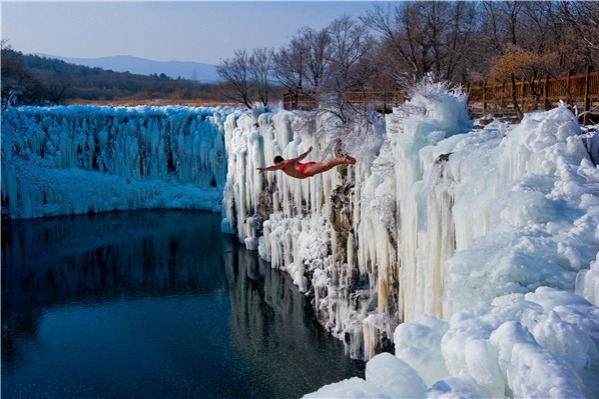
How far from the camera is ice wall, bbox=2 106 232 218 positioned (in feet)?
100

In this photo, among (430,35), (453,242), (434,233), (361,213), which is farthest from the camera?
(430,35)

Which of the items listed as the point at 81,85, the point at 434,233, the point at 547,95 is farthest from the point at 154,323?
the point at 81,85

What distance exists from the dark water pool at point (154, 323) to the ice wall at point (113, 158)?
16.2ft

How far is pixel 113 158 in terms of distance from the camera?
3225 centimetres

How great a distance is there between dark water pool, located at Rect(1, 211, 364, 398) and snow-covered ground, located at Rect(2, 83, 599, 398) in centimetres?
112

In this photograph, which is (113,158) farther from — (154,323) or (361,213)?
(361,213)

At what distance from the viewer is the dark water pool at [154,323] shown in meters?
12.4

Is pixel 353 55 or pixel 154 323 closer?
pixel 154 323

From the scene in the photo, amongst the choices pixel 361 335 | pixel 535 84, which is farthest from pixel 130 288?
pixel 535 84

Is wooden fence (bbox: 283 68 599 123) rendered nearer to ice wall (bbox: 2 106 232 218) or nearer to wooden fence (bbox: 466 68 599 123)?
wooden fence (bbox: 466 68 599 123)

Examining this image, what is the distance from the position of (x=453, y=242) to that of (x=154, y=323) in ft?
32.1

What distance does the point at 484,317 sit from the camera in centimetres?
436

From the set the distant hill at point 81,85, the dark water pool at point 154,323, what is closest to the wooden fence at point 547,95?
the dark water pool at point 154,323

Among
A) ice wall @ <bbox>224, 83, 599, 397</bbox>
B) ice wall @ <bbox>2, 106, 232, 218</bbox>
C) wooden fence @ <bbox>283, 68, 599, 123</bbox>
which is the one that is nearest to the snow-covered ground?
ice wall @ <bbox>224, 83, 599, 397</bbox>
